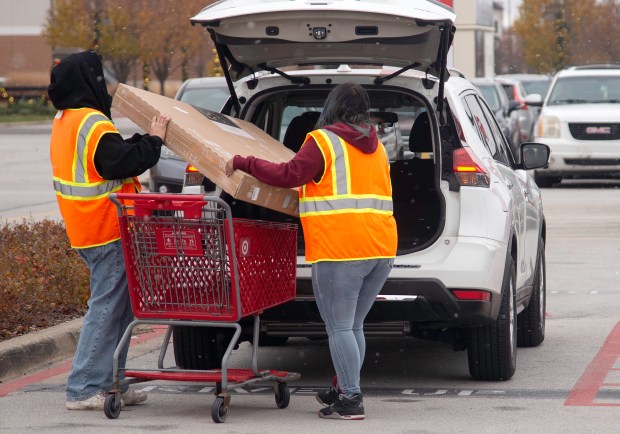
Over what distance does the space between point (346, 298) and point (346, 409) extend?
556 mm

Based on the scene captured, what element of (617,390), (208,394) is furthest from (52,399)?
(617,390)

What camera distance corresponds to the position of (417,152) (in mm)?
8539

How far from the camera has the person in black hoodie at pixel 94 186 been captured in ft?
23.2

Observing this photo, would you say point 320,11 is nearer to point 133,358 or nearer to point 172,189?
point 133,358

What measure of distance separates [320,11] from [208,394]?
2.15 m

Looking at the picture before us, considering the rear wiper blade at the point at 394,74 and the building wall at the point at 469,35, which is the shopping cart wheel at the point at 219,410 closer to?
the rear wiper blade at the point at 394,74

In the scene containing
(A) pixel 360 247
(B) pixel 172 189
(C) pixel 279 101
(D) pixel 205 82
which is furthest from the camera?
(D) pixel 205 82

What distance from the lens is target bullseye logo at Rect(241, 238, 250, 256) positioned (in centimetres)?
675

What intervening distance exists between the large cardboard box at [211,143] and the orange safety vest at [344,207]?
22 cm

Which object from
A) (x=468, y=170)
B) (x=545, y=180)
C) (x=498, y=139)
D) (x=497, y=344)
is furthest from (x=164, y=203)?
(x=545, y=180)

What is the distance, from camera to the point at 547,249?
14.6 meters

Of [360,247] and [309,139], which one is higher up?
[309,139]

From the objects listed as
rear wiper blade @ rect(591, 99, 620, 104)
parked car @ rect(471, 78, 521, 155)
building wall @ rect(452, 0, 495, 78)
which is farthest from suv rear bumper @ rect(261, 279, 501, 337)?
building wall @ rect(452, 0, 495, 78)

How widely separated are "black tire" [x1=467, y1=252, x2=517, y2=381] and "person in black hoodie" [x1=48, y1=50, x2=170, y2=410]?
1.89m
